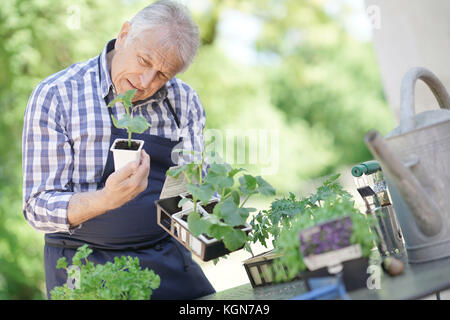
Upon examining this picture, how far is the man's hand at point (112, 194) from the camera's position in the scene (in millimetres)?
1465

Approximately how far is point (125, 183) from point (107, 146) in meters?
0.36

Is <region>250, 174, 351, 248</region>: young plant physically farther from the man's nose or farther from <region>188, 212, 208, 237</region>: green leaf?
the man's nose

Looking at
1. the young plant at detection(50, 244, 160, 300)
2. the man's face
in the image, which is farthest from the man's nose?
the young plant at detection(50, 244, 160, 300)

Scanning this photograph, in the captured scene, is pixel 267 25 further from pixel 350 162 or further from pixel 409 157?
pixel 409 157

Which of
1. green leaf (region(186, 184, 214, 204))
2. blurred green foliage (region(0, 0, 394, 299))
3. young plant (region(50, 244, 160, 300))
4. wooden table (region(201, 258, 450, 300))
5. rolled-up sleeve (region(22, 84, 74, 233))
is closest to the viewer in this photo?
wooden table (region(201, 258, 450, 300))

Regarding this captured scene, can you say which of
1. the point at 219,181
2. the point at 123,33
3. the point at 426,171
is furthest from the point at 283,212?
the point at 123,33

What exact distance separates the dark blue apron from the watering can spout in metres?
0.86

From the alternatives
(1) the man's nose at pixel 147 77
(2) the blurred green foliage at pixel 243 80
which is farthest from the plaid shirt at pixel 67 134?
(2) the blurred green foliage at pixel 243 80

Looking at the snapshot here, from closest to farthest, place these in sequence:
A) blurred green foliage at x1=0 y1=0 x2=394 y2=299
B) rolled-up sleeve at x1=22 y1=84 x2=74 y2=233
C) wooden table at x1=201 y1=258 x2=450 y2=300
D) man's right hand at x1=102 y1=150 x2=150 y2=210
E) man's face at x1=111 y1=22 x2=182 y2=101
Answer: wooden table at x1=201 y1=258 x2=450 y2=300, man's right hand at x1=102 y1=150 x2=150 y2=210, rolled-up sleeve at x1=22 y1=84 x2=74 y2=233, man's face at x1=111 y1=22 x2=182 y2=101, blurred green foliage at x1=0 y1=0 x2=394 y2=299

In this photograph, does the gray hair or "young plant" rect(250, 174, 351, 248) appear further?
the gray hair

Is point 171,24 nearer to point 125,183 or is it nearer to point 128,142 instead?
point 128,142

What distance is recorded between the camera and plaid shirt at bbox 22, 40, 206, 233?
1622 mm

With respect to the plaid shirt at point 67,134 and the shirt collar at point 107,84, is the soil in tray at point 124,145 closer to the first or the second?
the plaid shirt at point 67,134
